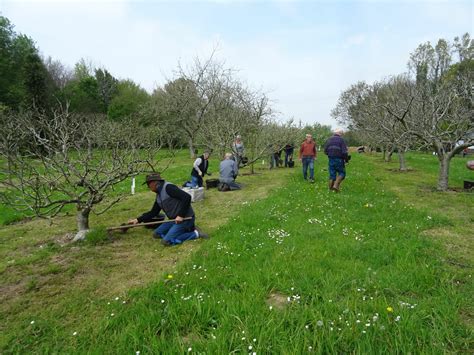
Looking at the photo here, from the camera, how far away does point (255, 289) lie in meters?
3.05

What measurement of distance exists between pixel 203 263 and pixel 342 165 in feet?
19.2

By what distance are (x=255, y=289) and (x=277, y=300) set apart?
0.86 feet

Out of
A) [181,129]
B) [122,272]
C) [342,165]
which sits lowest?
[122,272]

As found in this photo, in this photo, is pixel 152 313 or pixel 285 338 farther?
pixel 152 313

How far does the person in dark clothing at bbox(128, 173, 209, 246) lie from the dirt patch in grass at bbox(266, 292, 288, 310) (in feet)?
7.41

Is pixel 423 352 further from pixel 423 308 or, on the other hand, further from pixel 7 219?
pixel 7 219

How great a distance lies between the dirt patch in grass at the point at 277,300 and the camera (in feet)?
9.34

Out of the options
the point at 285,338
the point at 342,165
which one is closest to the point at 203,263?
the point at 285,338

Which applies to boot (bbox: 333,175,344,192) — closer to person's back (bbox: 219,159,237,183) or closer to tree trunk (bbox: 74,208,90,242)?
person's back (bbox: 219,159,237,183)

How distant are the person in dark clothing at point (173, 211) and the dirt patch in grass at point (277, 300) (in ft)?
7.41

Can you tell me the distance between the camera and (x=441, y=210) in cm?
644

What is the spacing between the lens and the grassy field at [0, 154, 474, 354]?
2.34 meters

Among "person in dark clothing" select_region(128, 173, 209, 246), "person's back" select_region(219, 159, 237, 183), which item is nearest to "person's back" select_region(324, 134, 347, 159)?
"person's back" select_region(219, 159, 237, 183)

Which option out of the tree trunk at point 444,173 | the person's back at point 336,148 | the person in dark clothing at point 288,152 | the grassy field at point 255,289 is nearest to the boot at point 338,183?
the person's back at point 336,148
